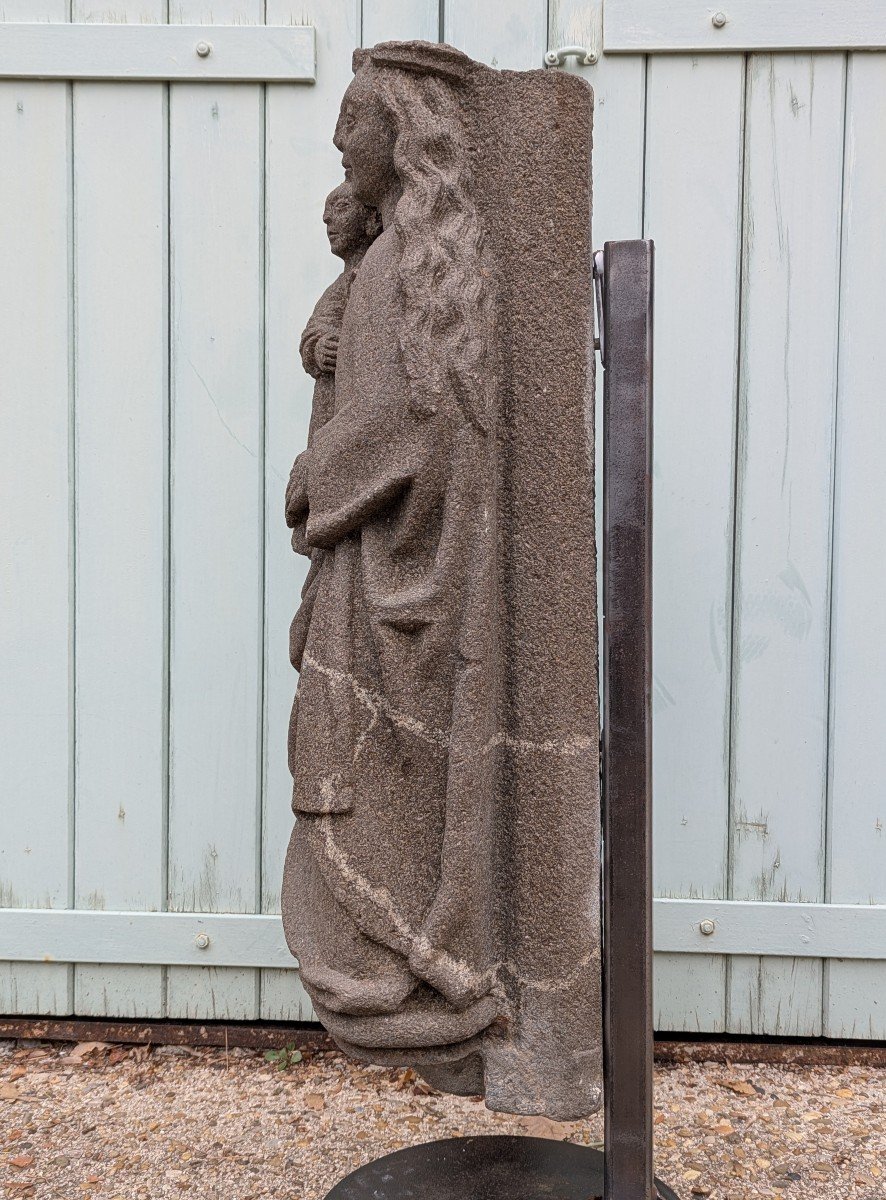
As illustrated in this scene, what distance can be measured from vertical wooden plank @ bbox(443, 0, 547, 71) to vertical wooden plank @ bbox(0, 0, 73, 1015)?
0.97 m

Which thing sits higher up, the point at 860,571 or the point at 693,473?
the point at 693,473

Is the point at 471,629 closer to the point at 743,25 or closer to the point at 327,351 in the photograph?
the point at 327,351

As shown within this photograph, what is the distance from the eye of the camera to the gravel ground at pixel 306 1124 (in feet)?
6.61

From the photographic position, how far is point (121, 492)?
2.53 meters

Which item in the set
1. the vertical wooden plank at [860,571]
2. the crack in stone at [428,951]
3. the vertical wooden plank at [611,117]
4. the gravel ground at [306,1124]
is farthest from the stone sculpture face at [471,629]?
the vertical wooden plank at [860,571]

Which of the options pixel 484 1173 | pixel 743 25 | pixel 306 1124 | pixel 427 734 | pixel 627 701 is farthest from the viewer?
pixel 743 25

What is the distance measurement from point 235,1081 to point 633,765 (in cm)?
151

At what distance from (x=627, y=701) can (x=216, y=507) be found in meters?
1.39

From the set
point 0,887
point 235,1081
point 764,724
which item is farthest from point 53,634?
point 764,724

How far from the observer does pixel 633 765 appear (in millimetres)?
1490

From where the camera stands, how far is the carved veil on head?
1.55 m

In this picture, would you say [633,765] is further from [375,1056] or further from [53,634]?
[53,634]

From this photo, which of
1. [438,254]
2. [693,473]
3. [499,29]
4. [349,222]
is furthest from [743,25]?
[438,254]

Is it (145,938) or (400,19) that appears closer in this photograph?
(400,19)
